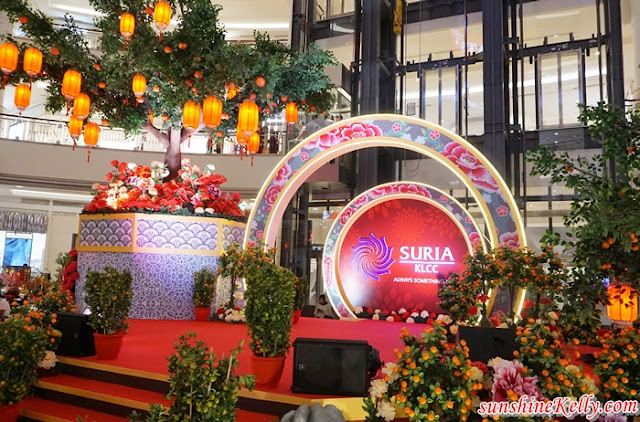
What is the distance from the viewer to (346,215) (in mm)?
9727

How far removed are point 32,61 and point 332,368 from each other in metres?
6.09

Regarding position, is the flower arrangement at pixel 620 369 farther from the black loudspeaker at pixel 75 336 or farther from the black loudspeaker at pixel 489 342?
the black loudspeaker at pixel 75 336

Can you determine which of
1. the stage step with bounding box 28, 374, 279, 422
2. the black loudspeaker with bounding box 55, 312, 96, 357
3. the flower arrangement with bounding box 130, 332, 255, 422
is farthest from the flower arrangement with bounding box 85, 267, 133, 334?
the flower arrangement with bounding box 130, 332, 255, 422

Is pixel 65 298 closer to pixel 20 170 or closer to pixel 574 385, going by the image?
pixel 574 385

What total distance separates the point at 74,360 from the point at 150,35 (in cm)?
492

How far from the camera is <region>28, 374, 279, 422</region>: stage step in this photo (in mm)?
3863

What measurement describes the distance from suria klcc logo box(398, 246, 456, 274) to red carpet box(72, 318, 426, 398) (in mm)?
1039

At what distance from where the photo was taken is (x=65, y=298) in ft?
17.4

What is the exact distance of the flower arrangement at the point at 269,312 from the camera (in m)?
3.95

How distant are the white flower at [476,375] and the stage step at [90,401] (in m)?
1.47

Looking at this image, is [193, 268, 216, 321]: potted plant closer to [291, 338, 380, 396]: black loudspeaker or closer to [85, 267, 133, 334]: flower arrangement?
[85, 267, 133, 334]: flower arrangement

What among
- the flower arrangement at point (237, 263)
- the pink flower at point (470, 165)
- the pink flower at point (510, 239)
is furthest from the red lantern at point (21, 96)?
the pink flower at point (510, 239)

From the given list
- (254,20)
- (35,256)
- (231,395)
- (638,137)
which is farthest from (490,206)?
(35,256)

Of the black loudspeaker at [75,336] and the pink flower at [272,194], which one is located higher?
the pink flower at [272,194]
